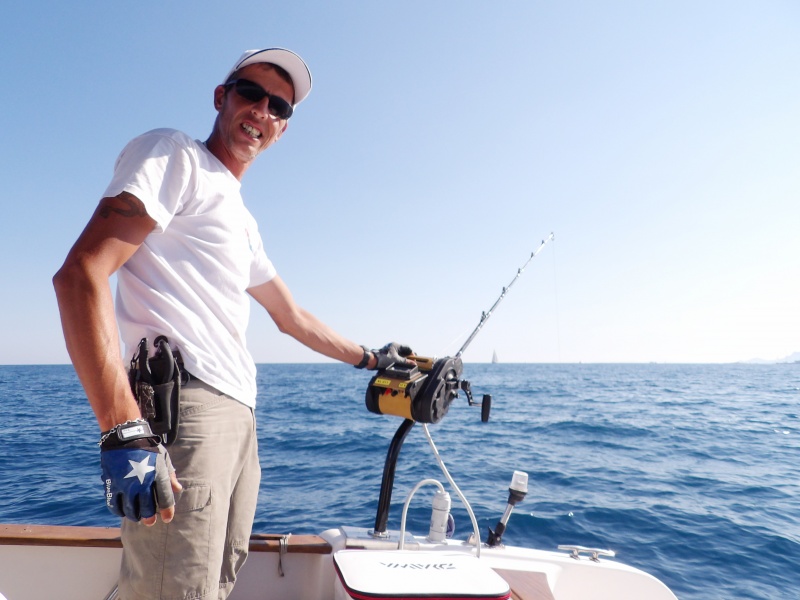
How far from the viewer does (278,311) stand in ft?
7.55

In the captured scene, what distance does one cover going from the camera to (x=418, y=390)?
6.84 feet

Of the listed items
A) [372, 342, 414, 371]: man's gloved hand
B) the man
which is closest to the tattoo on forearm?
the man

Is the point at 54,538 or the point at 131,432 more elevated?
the point at 131,432

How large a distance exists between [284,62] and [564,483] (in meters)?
6.71

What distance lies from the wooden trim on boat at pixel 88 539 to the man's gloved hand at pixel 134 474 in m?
1.33

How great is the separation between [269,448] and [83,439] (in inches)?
155

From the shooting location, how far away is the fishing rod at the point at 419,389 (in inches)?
81.0

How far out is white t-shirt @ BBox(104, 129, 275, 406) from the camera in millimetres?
1232

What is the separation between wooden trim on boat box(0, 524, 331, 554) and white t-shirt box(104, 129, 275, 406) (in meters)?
1.01

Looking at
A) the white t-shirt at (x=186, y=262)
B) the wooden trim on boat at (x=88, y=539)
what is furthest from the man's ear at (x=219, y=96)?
the wooden trim on boat at (x=88, y=539)

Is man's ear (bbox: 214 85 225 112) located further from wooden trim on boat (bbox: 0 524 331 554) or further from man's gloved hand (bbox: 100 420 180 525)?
wooden trim on boat (bbox: 0 524 331 554)

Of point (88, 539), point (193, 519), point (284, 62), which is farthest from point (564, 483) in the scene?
point (284, 62)

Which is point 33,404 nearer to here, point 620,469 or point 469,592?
point 620,469

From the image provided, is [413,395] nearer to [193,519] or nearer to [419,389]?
[419,389]
